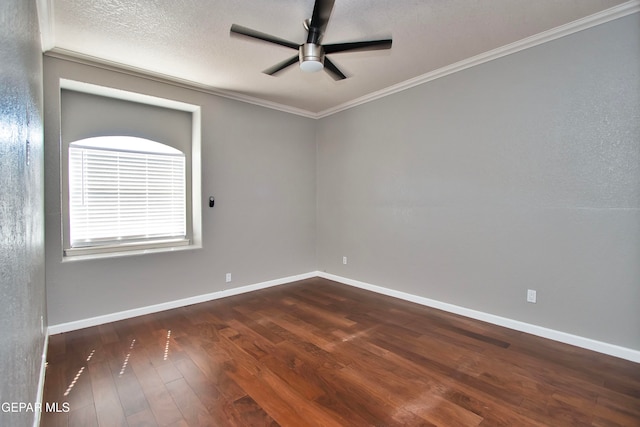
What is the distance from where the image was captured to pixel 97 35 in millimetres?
2666

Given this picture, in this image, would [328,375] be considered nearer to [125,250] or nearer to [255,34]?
[255,34]

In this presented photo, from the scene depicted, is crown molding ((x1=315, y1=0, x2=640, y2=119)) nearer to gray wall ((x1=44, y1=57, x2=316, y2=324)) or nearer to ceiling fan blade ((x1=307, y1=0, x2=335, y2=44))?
gray wall ((x1=44, y1=57, x2=316, y2=324))

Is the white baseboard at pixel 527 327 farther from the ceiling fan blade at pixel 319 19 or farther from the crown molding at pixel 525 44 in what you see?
the ceiling fan blade at pixel 319 19

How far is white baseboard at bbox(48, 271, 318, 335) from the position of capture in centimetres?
301

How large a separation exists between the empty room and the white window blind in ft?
0.08

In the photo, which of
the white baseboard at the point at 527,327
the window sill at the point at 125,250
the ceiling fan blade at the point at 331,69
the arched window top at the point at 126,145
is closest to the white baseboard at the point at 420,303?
the white baseboard at the point at 527,327

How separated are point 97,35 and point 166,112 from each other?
123cm

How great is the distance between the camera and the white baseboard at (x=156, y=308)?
301 centimetres

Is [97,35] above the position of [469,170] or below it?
above

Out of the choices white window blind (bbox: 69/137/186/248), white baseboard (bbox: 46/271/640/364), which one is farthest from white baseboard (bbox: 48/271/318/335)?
white window blind (bbox: 69/137/186/248)

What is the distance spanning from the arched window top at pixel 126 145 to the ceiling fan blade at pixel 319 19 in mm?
2538

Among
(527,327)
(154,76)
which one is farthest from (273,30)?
(527,327)

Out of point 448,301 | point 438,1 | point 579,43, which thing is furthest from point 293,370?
point 579,43

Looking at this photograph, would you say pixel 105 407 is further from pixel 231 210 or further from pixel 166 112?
pixel 166 112
